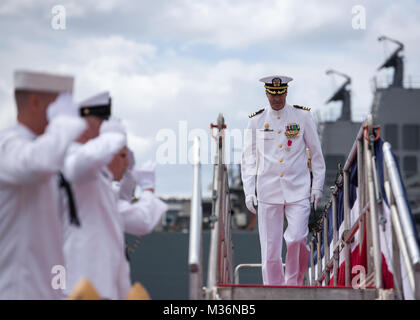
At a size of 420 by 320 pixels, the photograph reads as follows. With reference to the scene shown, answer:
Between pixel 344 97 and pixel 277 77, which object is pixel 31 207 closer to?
pixel 277 77

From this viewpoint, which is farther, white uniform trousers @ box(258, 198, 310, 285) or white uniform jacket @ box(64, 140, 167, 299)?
white uniform trousers @ box(258, 198, 310, 285)

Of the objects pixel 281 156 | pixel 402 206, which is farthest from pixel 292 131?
pixel 402 206

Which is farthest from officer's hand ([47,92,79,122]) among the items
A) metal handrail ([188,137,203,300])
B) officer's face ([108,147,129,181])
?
metal handrail ([188,137,203,300])

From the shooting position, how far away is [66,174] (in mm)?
3547

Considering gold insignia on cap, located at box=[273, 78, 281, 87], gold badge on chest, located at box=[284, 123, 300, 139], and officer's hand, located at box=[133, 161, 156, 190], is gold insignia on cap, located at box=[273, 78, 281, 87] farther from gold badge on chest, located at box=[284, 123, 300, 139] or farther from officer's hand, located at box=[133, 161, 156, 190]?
officer's hand, located at box=[133, 161, 156, 190]

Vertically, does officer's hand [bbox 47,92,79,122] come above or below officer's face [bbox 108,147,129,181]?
above

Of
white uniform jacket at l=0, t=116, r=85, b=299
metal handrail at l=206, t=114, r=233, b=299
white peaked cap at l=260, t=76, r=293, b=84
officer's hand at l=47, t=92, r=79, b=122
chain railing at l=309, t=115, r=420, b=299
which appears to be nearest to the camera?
white uniform jacket at l=0, t=116, r=85, b=299

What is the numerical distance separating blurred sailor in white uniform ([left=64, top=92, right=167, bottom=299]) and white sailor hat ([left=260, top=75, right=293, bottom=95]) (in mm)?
2934

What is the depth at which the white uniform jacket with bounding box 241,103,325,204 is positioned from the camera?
671cm

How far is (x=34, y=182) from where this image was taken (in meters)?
3.43

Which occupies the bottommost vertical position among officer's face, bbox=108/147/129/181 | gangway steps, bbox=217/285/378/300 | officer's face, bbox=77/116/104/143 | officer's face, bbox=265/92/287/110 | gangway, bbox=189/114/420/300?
gangway steps, bbox=217/285/378/300

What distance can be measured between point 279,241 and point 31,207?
12.2 ft
